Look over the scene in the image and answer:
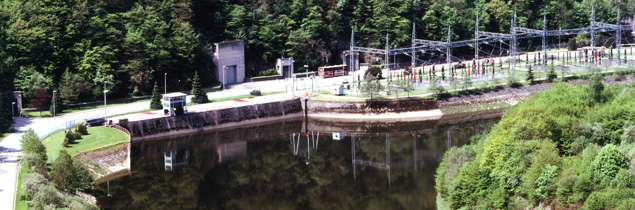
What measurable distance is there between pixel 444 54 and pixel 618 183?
8116cm

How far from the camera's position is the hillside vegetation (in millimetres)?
49438

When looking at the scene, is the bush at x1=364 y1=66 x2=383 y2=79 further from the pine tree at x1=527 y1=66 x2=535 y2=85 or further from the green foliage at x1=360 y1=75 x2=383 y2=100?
the pine tree at x1=527 y1=66 x2=535 y2=85

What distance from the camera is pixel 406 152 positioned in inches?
2963

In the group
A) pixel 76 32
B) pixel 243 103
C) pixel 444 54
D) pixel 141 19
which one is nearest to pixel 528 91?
pixel 444 54

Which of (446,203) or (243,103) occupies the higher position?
(243,103)

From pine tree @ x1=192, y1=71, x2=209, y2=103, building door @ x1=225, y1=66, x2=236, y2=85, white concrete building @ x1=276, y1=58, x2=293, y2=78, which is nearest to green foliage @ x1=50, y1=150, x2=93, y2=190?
pine tree @ x1=192, y1=71, x2=209, y2=103

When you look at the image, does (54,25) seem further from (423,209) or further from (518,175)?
(518,175)

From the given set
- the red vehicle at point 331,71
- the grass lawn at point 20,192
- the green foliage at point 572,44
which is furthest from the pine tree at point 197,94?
the green foliage at point 572,44

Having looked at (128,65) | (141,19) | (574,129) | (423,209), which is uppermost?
(141,19)

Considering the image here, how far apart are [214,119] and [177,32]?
19177 millimetres

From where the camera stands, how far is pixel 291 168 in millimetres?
70375

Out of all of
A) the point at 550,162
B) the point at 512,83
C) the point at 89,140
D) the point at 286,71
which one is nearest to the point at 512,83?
the point at 512,83

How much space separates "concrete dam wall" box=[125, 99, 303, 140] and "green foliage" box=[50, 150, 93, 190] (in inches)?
792

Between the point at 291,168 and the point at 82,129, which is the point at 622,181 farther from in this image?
the point at 82,129
